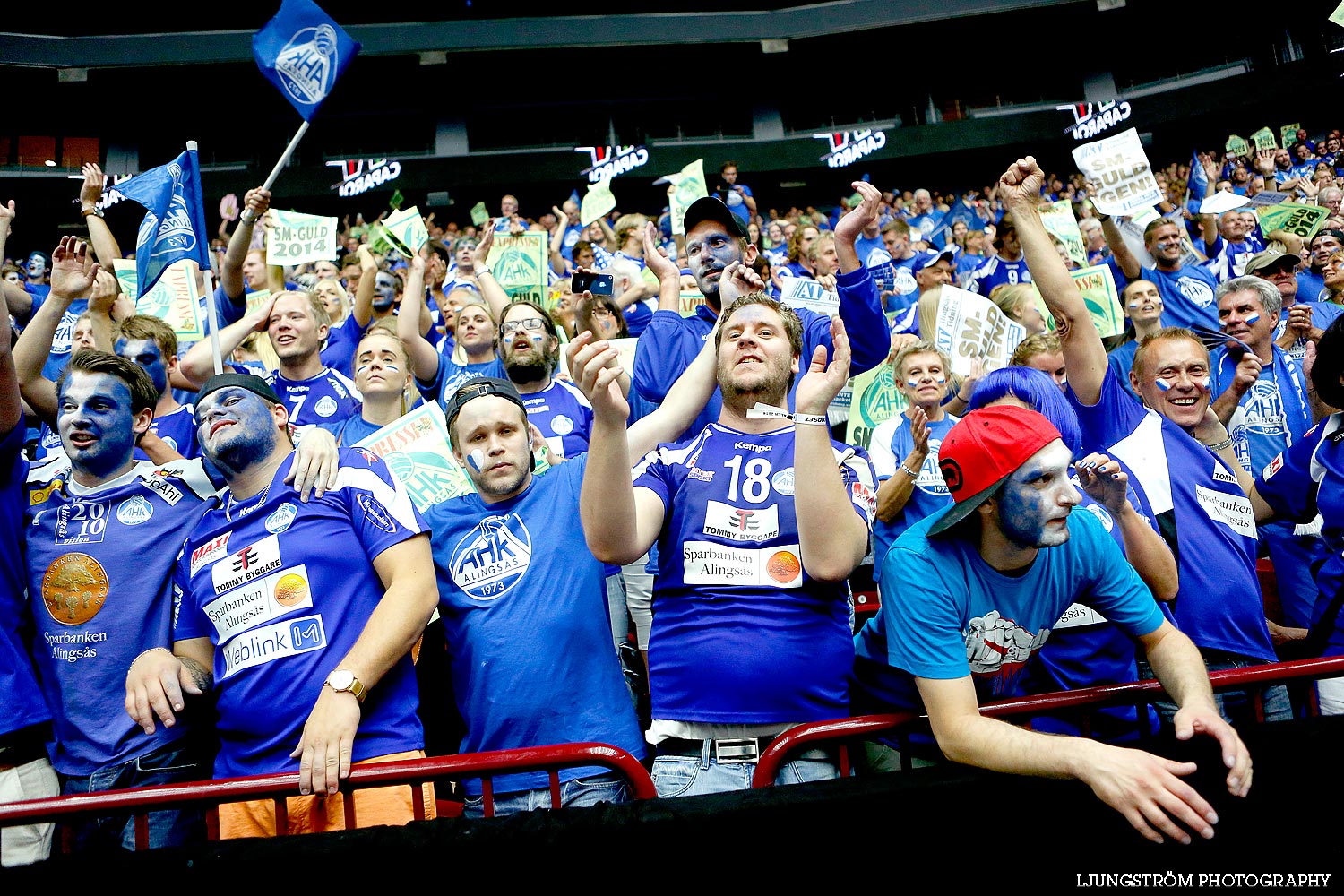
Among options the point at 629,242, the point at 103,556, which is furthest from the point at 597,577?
the point at 629,242

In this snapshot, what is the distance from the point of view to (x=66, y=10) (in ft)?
74.0

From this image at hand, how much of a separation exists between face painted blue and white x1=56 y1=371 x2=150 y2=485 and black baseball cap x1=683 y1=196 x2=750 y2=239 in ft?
7.88

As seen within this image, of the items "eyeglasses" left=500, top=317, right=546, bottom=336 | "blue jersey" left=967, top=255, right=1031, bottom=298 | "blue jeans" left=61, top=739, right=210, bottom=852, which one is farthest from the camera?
"blue jersey" left=967, top=255, right=1031, bottom=298

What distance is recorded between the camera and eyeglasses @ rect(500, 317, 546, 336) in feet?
15.1

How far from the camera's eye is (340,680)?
99.5 inches

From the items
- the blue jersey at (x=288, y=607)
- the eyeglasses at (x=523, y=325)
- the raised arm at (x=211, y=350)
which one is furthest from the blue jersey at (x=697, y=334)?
the raised arm at (x=211, y=350)

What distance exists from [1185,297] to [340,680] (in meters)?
6.11

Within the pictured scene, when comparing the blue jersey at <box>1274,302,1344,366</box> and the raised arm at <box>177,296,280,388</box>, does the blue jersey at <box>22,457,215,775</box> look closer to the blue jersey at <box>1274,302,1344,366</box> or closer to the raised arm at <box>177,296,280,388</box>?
the raised arm at <box>177,296,280,388</box>

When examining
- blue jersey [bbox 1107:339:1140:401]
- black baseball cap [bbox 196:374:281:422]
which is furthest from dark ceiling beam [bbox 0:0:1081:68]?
black baseball cap [bbox 196:374:281:422]

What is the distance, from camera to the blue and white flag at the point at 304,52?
18.9 feet

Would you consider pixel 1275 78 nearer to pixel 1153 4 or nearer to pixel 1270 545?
pixel 1153 4

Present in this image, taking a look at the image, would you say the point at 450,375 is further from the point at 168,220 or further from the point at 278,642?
the point at 278,642

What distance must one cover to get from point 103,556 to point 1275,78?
25.1 metres

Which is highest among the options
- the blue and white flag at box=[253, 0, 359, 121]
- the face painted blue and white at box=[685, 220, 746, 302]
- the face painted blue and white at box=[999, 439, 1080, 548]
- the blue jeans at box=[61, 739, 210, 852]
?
the blue and white flag at box=[253, 0, 359, 121]
